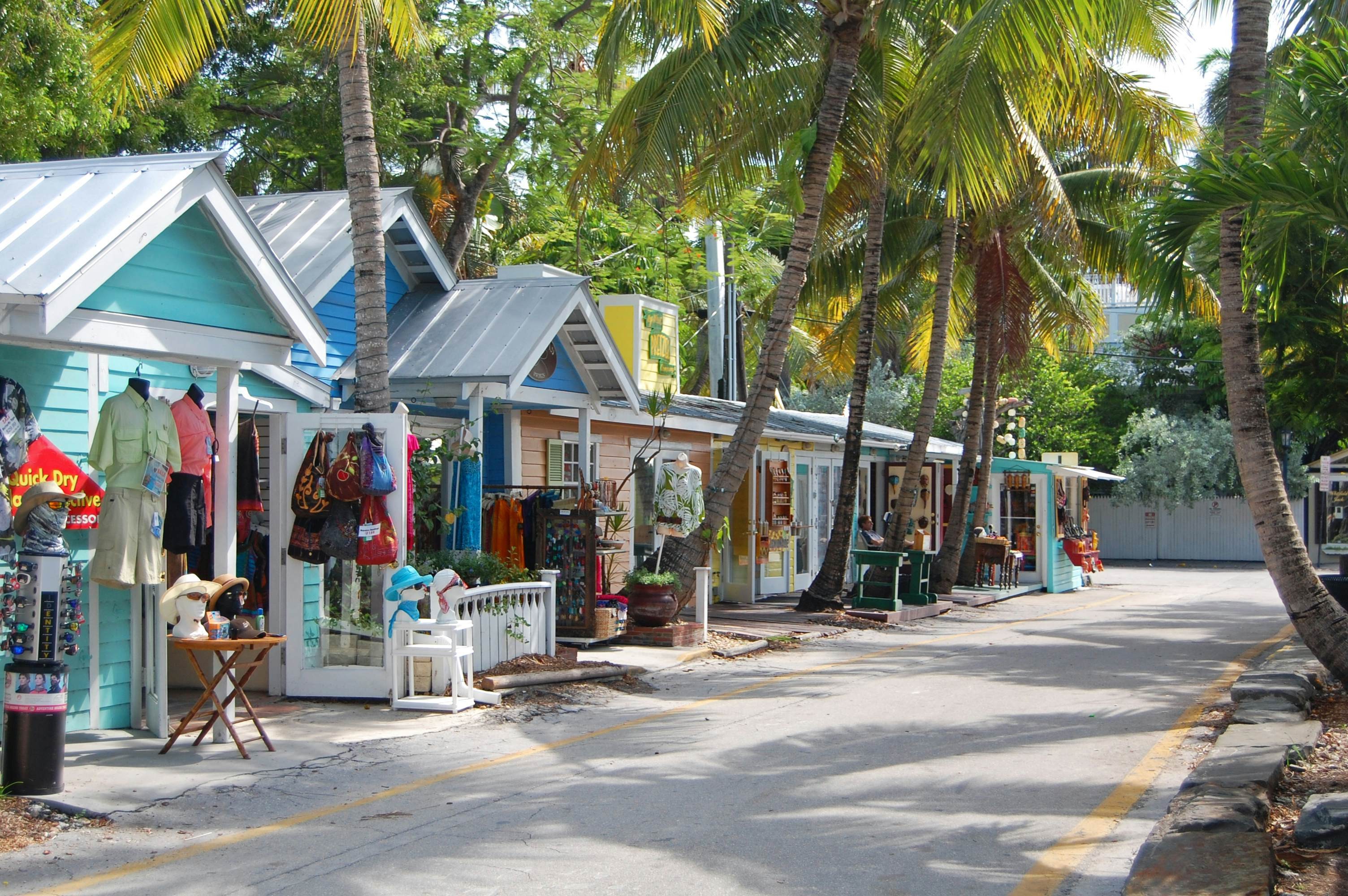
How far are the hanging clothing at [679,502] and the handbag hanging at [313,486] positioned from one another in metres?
5.47

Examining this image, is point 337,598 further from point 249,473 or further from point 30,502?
point 30,502

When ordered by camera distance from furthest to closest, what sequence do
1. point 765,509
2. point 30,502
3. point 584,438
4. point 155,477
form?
point 765,509 → point 584,438 → point 155,477 → point 30,502

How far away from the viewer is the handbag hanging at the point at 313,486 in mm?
9883

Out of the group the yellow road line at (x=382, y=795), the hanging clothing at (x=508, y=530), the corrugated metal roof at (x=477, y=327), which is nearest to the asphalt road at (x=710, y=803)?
the yellow road line at (x=382, y=795)

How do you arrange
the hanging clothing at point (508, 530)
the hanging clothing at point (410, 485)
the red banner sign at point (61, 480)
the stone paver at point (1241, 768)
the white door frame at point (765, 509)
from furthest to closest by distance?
the white door frame at point (765, 509) < the hanging clothing at point (508, 530) < the hanging clothing at point (410, 485) < the red banner sign at point (61, 480) < the stone paver at point (1241, 768)

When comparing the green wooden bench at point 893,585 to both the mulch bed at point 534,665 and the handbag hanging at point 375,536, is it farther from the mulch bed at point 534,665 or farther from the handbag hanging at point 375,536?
the handbag hanging at point 375,536

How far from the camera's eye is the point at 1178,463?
3691cm

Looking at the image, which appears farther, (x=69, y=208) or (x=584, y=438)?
(x=584, y=438)

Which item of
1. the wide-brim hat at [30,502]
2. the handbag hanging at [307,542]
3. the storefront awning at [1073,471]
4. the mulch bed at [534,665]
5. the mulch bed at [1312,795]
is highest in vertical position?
the storefront awning at [1073,471]

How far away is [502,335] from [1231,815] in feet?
29.2

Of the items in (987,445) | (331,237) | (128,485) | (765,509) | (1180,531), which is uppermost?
(331,237)

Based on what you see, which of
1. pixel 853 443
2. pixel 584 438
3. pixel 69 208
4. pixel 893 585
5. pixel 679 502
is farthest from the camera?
pixel 853 443

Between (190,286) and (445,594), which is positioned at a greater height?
(190,286)

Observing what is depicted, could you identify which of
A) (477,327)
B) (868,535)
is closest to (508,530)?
(477,327)
